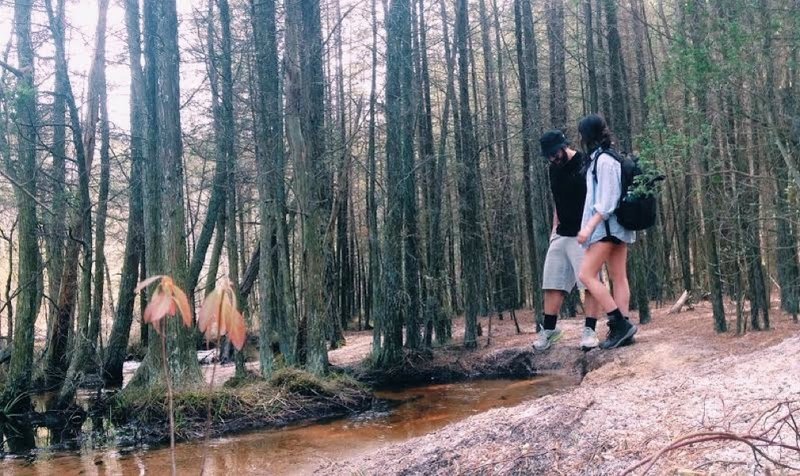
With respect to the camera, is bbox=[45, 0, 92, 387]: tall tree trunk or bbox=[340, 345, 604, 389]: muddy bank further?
bbox=[45, 0, 92, 387]: tall tree trunk

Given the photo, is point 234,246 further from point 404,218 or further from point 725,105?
point 725,105

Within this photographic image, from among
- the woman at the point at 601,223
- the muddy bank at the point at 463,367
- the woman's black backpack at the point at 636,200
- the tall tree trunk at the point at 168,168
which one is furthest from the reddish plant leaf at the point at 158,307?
the muddy bank at the point at 463,367

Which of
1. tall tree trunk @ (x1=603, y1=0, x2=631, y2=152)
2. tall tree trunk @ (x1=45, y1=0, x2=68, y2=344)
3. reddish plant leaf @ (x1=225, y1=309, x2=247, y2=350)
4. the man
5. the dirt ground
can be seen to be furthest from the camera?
tall tree trunk @ (x1=45, y1=0, x2=68, y2=344)

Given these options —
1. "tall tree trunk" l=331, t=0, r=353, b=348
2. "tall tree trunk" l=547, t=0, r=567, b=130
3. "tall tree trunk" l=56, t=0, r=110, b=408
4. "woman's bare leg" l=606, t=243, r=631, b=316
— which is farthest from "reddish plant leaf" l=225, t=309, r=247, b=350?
"tall tree trunk" l=331, t=0, r=353, b=348

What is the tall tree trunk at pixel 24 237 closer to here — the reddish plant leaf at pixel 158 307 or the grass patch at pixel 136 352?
the grass patch at pixel 136 352

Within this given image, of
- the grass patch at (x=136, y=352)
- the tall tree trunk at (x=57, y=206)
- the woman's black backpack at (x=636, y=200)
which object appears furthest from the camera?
the grass patch at (x=136, y=352)

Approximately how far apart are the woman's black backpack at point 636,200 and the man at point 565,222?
0.56m

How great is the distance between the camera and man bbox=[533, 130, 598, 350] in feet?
21.5

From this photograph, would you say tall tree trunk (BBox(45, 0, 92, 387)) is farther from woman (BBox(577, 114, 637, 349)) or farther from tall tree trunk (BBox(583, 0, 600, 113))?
tall tree trunk (BBox(583, 0, 600, 113))

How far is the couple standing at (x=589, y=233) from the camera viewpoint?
19.2 feet

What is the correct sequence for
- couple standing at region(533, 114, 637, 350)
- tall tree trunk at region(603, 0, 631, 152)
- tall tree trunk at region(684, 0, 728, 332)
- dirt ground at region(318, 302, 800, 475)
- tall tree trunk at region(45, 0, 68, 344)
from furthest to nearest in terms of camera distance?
tall tree trunk at region(45, 0, 68, 344), tall tree trunk at region(603, 0, 631, 152), tall tree trunk at region(684, 0, 728, 332), couple standing at region(533, 114, 637, 350), dirt ground at region(318, 302, 800, 475)

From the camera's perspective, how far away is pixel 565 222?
21.9 feet

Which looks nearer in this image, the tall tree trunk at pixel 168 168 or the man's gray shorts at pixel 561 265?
the man's gray shorts at pixel 561 265

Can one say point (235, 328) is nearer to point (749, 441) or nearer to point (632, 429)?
point (749, 441)
